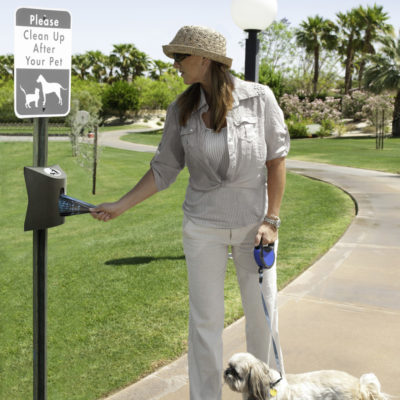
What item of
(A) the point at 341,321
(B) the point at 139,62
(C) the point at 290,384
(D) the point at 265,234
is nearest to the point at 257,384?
(C) the point at 290,384

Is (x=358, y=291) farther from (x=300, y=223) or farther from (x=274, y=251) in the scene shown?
(x=300, y=223)

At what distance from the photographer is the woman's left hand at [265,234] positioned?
2621mm

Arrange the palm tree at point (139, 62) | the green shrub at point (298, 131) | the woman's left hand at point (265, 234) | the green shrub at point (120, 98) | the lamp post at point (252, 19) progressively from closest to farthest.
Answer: the woman's left hand at point (265, 234), the lamp post at point (252, 19), the green shrub at point (298, 131), the green shrub at point (120, 98), the palm tree at point (139, 62)

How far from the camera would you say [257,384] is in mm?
2393

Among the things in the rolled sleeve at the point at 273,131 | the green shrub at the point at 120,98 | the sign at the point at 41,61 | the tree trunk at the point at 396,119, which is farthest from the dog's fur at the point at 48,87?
the green shrub at the point at 120,98

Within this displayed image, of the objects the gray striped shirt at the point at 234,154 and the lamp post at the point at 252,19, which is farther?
the lamp post at the point at 252,19

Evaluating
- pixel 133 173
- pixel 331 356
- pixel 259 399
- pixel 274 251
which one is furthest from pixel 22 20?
pixel 133 173

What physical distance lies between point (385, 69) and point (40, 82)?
1492 inches

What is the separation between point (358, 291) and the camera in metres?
4.91

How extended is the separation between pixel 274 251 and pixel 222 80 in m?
0.87

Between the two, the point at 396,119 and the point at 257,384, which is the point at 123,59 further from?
the point at 257,384

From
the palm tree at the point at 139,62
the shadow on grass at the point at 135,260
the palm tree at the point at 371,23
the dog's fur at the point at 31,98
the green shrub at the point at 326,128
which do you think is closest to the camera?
the dog's fur at the point at 31,98

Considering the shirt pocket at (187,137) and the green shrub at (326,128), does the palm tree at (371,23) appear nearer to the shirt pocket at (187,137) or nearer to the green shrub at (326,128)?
the green shrub at (326,128)

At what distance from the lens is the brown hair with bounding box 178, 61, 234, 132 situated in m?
2.52
